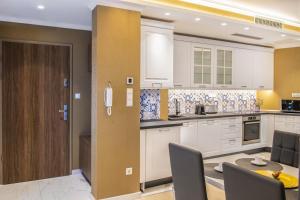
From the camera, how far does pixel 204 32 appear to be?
4926 mm

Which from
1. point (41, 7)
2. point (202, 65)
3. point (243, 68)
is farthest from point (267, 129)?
point (41, 7)

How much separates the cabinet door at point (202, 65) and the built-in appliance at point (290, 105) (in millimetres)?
2142

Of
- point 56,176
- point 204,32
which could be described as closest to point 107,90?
point 56,176

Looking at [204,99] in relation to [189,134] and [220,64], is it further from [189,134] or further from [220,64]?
[189,134]

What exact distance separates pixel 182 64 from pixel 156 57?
1089 mm

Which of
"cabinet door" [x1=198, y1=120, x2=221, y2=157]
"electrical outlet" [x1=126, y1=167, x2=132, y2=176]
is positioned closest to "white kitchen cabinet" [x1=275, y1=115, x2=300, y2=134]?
"cabinet door" [x1=198, y1=120, x2=221, y2=157]

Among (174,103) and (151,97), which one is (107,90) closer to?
(151,97)

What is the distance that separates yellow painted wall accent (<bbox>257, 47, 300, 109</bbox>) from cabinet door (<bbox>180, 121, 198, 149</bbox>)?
281cm

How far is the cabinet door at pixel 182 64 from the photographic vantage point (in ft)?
15.9

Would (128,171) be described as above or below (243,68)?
below

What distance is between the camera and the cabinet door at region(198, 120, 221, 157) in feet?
16.2

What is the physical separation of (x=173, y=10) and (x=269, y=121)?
3.90 m

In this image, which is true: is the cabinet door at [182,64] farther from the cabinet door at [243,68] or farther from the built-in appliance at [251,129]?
the built-in appliance at [251,129]

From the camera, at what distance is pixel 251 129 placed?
5.74 meters
